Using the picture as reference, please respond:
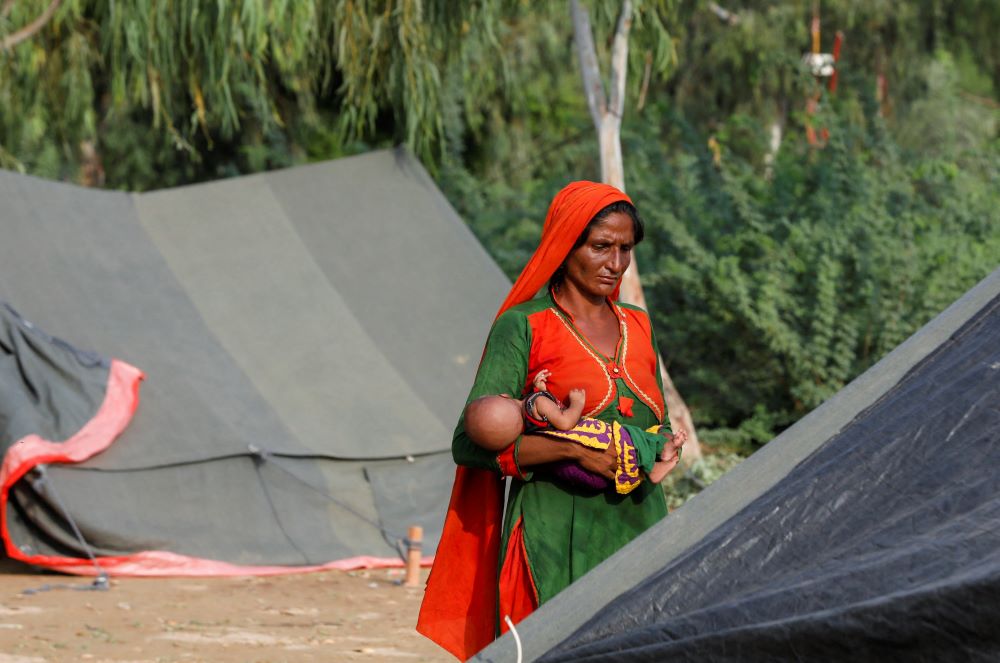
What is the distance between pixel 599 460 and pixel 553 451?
9cm

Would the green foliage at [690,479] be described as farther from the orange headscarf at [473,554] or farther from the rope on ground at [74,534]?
the orange headscarf at [473,554]

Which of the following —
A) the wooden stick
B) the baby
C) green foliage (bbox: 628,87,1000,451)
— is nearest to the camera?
the baby

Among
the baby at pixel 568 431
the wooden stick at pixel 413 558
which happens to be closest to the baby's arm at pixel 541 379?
the baby at pixel 568 431

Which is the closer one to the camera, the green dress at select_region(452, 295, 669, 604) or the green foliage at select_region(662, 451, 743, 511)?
the green dress at select_region(452, 295, 669, 604)

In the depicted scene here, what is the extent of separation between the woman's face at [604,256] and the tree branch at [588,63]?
6684mm

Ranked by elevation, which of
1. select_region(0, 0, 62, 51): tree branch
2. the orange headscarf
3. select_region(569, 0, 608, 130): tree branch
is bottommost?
select_region(569, 0, 608, 130): tree branch

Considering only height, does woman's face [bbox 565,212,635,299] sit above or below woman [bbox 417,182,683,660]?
above

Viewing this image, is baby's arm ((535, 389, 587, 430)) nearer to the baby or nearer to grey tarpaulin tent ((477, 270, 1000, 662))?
the baby

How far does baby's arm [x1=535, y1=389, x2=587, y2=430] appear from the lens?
2.81m

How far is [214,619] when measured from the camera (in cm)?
592

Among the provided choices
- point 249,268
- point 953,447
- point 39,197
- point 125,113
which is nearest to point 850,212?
point 249,268

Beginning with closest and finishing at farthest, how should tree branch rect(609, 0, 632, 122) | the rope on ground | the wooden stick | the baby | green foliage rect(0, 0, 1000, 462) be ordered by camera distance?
1. the baby
2. the rope on ground
3. the wooden stick
4. green foliage rect(0, 0, 1000, 462)
5. tree branch rect(609, 0, 632, 122)

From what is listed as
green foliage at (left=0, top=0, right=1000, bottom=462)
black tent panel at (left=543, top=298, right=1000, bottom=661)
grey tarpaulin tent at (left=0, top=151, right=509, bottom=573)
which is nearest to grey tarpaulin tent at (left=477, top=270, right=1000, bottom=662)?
black tent panel at (left=543, top=298, right=1000, bottom=661)

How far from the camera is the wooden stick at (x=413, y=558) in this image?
22.1 ft
